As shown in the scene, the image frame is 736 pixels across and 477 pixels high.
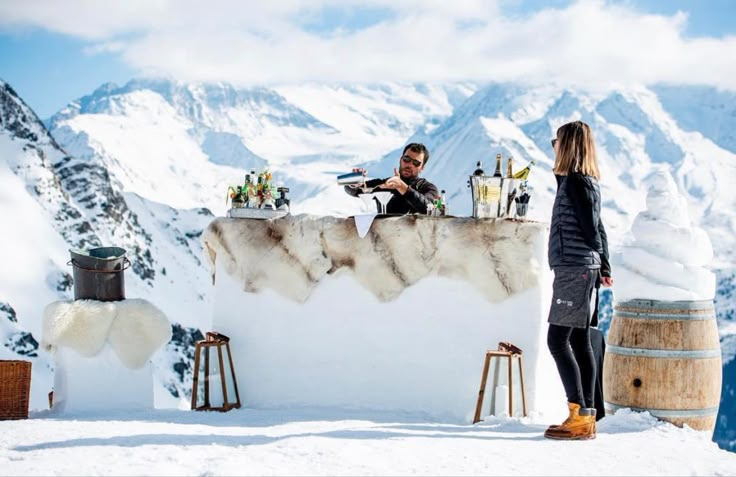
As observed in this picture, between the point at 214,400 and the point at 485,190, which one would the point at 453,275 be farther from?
the point at 214,400

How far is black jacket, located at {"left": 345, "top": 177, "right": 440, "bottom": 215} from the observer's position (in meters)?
6.66

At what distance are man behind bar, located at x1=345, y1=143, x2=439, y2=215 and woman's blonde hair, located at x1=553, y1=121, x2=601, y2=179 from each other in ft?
5.46

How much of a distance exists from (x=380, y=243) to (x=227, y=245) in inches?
50.8

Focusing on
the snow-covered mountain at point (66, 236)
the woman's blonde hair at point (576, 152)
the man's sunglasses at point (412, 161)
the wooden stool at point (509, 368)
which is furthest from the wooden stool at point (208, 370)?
the snow-covered mountain at point (66, 236)

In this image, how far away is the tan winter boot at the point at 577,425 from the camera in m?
5.02

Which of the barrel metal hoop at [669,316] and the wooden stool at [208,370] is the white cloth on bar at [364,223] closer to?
the wooden stool at [208,370]

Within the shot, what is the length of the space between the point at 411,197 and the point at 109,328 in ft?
8.34

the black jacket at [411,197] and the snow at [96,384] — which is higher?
the black jacket at [411,197]

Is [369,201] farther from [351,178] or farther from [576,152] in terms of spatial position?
[576,152]

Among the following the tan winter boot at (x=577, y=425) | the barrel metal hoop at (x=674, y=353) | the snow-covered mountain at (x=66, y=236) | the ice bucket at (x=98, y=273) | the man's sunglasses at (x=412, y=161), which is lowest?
the tan winter boot at (x=577, y=425)

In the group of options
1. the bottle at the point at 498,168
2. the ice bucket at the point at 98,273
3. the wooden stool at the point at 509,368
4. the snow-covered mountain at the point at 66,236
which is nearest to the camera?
the wooden stool at the point at 509,368

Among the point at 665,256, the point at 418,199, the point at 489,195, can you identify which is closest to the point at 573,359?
the point at 665,256

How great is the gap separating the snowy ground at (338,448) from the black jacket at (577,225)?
1.09 meters

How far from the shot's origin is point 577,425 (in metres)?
5.03
